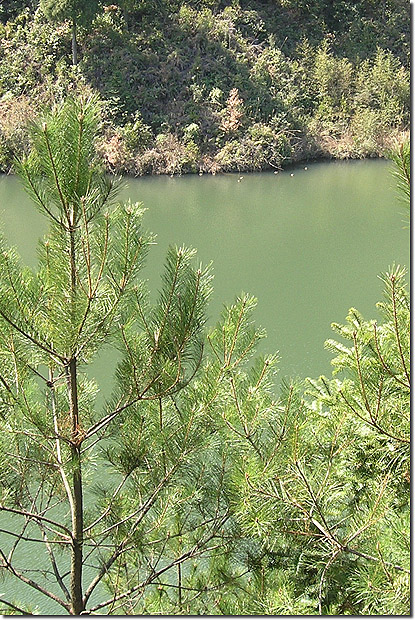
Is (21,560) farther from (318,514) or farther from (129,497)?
(318,514)

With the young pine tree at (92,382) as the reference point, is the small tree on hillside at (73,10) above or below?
above

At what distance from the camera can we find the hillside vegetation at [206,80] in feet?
43.5

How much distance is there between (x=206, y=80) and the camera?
14188 mm

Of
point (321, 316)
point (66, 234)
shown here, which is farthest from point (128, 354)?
point (321, 316)

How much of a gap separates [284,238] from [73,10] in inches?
283

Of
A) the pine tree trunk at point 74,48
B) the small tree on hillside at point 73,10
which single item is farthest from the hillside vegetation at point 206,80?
the pine tree trunk at point 74,48

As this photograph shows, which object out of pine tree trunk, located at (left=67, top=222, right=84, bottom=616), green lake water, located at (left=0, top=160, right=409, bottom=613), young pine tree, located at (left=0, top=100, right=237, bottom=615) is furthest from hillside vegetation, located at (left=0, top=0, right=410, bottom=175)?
pine tree trunk, located at (left=67, top=222, right=84, bottom=616)

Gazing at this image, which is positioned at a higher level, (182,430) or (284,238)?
(284,238)

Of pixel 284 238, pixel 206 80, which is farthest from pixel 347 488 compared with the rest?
pixel 206 80

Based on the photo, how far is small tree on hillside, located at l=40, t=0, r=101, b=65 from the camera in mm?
12688

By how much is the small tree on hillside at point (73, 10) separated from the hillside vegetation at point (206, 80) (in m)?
0.02

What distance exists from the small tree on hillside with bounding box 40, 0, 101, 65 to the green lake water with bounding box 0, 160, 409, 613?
337 centimetres

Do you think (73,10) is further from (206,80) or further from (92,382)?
(92,382)

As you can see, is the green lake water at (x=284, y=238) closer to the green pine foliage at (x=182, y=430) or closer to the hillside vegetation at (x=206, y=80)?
the hillside vegetation at (x=206, y=80)
